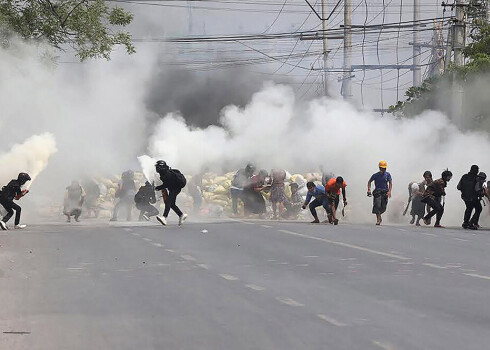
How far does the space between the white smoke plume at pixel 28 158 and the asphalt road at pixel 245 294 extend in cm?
1469

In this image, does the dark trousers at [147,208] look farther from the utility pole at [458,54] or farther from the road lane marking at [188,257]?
the road lane marking at [188,257]

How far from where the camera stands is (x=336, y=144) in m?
46.3

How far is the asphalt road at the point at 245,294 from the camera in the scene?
927 cm

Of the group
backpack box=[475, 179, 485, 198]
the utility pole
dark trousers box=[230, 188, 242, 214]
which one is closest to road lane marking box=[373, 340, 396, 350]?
backpack box=[475, 179, 485, 198]

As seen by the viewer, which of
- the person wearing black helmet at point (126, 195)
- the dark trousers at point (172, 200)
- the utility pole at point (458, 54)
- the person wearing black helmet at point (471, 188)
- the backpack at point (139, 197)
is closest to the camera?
the person wearing black helmet at point (471, 188)

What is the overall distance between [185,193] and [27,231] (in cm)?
1817

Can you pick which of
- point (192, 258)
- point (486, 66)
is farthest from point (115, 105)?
point (192, 258)

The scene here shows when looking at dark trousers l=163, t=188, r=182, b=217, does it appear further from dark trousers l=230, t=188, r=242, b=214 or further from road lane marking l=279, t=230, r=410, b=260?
dark trousers l=230, t=188, r=242, b=214

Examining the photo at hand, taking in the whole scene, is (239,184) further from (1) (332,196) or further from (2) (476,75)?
(2) (476,75)

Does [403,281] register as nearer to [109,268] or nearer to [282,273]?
[282,273]

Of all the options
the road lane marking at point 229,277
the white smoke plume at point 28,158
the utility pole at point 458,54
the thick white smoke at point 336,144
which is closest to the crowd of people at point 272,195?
the white smoke plume at point 28,158

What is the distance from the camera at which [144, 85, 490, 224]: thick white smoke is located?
4147 cm

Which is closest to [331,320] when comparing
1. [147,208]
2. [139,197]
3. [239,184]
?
[139,197]

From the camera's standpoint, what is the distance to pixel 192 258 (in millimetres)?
17625
